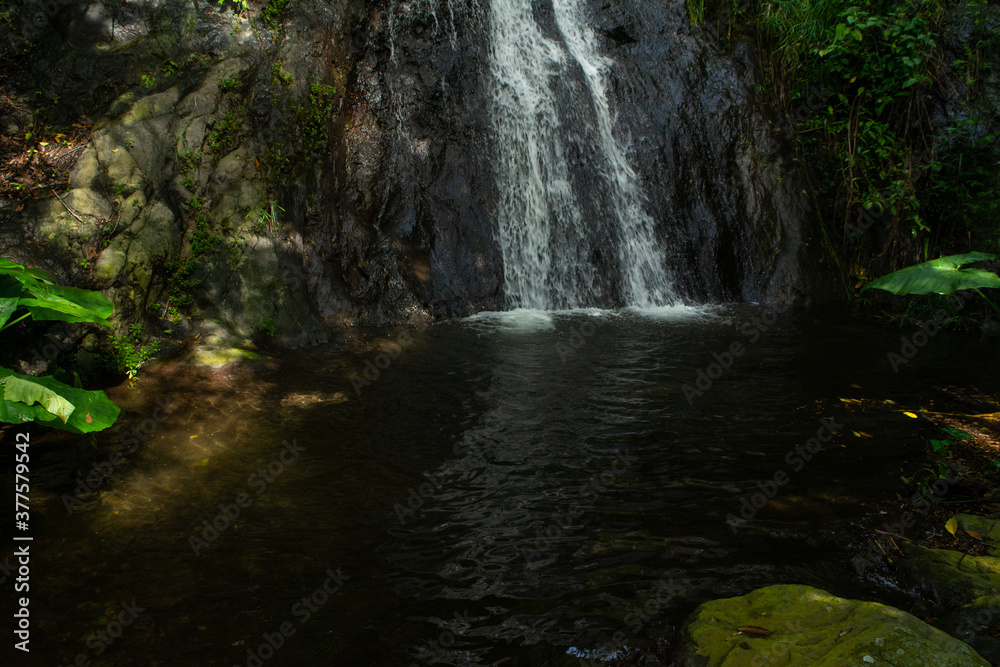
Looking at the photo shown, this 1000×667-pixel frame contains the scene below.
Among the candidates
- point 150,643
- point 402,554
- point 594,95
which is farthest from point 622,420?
point 594,95

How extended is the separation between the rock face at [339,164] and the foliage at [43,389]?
6.67 feet

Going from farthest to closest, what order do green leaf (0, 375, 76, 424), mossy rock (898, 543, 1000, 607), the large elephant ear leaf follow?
1. the large elephant ear leaf
2. green leaf (0, 375, 76, 424)
3. mossy rock (898, 543, 1000, 607)

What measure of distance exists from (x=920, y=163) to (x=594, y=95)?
186 inches

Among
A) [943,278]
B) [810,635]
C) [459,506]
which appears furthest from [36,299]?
[943,278]

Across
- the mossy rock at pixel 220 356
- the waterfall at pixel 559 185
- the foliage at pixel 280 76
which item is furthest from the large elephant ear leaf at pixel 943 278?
the foliage at pixel 280 76

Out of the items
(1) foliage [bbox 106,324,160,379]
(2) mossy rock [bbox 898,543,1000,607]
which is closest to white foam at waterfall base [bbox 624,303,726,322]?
(2) mossy rock [bbox 898,543,1000,607]

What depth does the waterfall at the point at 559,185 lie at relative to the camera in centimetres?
833

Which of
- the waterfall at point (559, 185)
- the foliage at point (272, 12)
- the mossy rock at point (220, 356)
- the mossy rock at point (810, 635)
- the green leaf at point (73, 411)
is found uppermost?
the foliage at point (272, 12)

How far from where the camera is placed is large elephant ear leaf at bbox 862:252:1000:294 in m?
3.49

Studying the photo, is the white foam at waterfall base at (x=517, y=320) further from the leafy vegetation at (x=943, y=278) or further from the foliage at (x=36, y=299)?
the foliage at (x=36, y=299)

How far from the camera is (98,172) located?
546cm

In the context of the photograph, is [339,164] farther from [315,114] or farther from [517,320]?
[517,320]

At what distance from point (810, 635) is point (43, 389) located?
3.57 metres

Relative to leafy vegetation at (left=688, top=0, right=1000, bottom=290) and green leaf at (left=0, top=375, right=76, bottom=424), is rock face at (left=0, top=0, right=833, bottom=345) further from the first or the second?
green leaf at (left=0, top=375, right=76, bottom=424)
